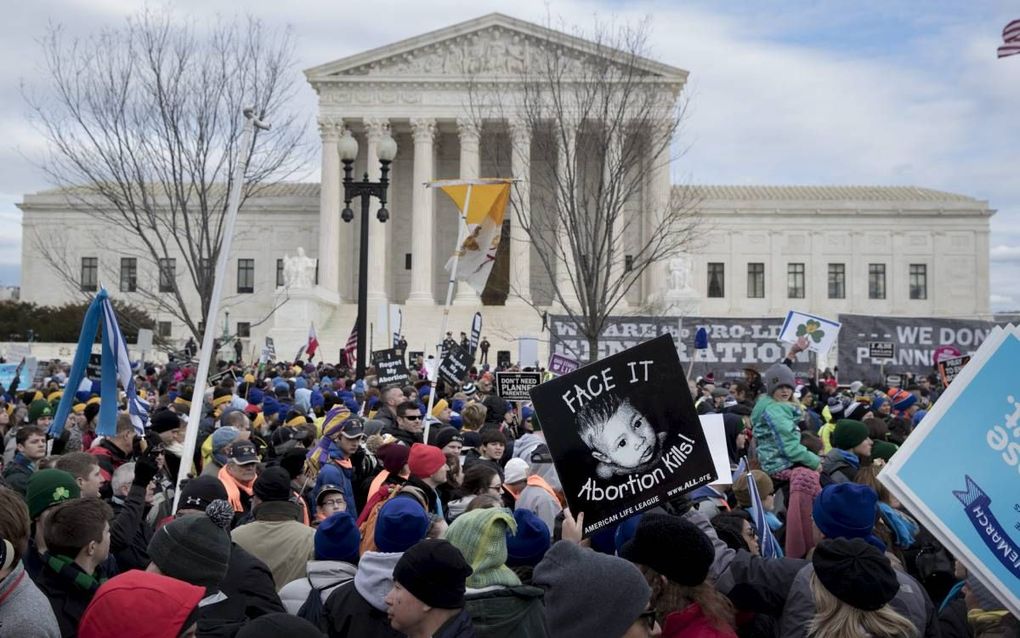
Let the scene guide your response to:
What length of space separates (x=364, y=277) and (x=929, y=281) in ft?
174

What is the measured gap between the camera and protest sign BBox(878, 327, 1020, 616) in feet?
11.9

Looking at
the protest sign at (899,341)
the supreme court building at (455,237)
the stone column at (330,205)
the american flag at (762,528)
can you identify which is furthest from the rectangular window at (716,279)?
the american flag at (762,528)

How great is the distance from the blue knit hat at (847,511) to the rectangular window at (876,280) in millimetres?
60272

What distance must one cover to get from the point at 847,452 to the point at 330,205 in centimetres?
4771

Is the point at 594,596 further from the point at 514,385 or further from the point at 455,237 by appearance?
the point at 455,237

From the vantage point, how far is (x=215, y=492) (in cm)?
527

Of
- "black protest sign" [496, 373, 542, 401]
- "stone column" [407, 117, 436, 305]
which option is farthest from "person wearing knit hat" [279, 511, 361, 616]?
"stone column" [407, 117, 436, 305]

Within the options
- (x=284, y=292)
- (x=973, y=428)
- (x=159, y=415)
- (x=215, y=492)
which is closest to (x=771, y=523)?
(x=973, y=428)

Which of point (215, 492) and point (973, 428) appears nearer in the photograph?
point (973, 428)

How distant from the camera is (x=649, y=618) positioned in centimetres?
364

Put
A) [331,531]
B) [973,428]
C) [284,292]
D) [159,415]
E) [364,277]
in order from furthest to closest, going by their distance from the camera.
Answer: [284,292], [364,277], [159,415], [331,531], [973,428]

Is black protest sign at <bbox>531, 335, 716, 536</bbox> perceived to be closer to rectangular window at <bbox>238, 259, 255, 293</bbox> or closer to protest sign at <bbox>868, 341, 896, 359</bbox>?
protest sign at <bbox>868, 341, 896, 359</bbox>

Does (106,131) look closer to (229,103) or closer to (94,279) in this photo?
(229,103)

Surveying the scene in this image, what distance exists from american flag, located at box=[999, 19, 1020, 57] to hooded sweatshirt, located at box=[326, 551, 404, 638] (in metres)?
12.2
